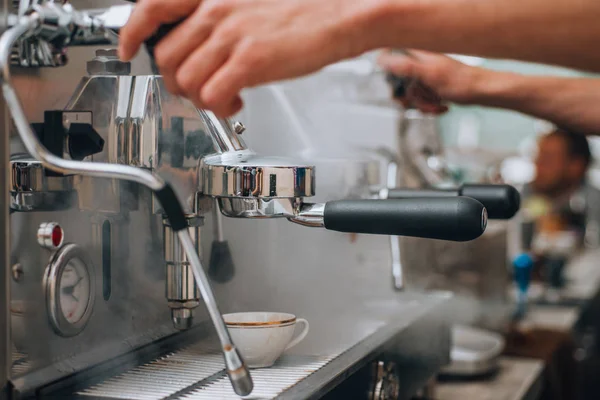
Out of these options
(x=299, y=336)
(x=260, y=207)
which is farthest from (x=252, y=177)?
(x=299, y=336)

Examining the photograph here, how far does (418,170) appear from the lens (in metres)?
1.58

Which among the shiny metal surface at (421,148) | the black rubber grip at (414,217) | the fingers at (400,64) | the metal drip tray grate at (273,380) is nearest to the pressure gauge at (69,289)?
the metal drip tray grate at (273,380)

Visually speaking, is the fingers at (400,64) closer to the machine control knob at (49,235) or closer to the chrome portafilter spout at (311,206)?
the chrome portafilter spout at (311,206)

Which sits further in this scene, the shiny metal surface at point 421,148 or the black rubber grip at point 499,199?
the shiny metal surface at point 421,148

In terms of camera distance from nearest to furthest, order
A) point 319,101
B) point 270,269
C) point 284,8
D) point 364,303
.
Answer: point 284,8 → point 270,269 → point 364,303 → point 319,101

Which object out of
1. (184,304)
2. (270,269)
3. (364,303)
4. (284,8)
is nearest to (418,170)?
(364,303)

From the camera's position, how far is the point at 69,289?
2.35ft

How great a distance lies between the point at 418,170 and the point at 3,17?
1066mm

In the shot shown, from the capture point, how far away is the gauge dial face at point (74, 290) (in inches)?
27.9

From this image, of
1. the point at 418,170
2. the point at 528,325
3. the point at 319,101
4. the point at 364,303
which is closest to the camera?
the point at 364,303

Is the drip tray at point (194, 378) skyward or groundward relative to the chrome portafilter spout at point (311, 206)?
groundward

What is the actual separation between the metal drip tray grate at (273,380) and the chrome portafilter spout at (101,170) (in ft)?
0.31

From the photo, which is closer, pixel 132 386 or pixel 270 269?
pixel 132 386

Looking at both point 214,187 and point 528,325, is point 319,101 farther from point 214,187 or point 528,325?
point 528,325
